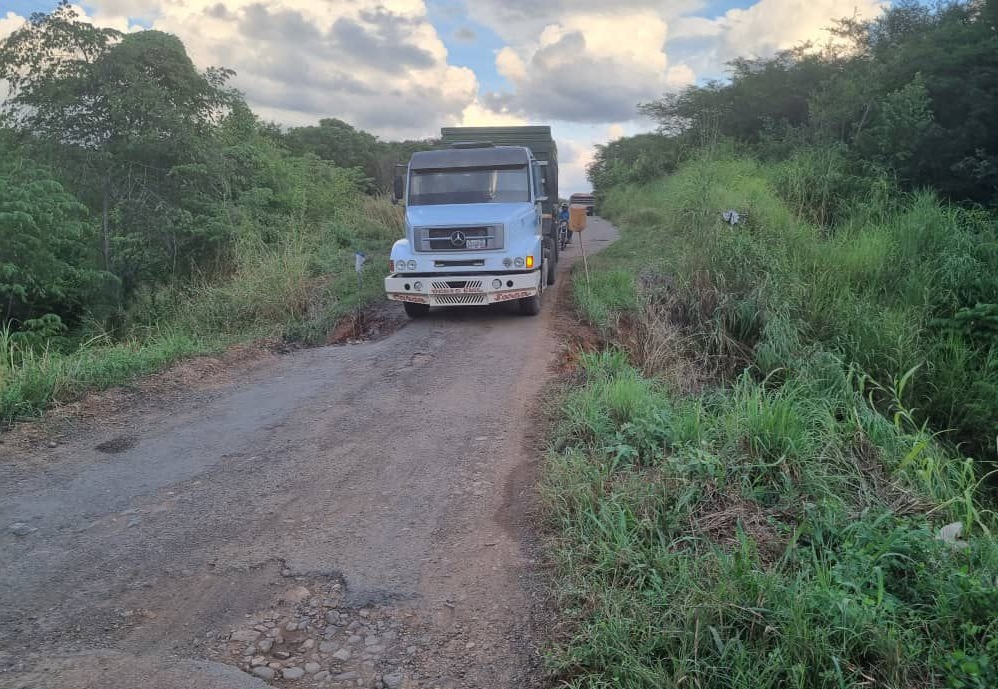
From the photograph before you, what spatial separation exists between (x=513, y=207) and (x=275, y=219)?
32.4 ft

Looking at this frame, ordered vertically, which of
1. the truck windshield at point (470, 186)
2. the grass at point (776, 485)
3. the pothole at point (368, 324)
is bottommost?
the grass at point (776, 485)

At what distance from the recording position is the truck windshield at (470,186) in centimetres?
1089

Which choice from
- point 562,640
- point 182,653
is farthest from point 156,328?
point 562,640

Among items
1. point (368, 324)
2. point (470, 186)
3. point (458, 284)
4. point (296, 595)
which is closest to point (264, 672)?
point (296, 595)

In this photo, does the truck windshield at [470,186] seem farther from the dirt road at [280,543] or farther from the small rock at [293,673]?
the small rock at [293,673]

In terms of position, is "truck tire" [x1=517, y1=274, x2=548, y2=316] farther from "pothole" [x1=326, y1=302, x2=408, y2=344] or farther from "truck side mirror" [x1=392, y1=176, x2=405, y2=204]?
"truck side mirror" [x1=392, y1=176, x2=405, y2=204]

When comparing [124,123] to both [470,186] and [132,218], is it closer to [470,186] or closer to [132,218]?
[132,218]

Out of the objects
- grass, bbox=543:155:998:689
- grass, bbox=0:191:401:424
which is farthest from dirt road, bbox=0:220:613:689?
grass, bbox=0:191:401:424

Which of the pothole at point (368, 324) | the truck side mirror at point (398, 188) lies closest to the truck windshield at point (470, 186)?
the truck side mirror at point (398, 188)

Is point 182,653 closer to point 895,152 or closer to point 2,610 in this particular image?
point 2,610

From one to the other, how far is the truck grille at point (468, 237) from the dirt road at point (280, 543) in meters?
3.12

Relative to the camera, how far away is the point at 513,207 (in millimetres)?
10539

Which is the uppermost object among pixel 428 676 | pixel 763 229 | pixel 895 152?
pixel 895 152

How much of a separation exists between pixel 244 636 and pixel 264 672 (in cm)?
31
